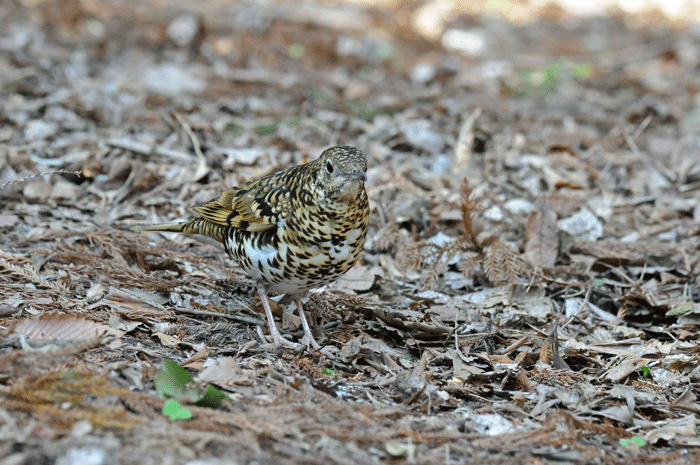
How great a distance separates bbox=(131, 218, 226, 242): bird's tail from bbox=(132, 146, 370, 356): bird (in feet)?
0.55

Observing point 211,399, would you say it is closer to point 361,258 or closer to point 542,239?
point 361,258

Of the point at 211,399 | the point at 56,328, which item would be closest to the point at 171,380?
the point at 211,399

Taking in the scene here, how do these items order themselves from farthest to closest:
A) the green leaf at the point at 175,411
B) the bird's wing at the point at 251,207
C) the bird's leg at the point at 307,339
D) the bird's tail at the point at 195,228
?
1. the bird's tail at the point at 195,228
2. the bird's wing at the point at 251,207
3. the bird's leg at the point at 307,339
4. the green leaf at the point at 175,411

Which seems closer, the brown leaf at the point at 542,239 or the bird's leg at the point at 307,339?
the bird's leg at the point at 307,339

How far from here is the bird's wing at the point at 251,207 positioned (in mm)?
4465

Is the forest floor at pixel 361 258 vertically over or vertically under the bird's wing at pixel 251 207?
under

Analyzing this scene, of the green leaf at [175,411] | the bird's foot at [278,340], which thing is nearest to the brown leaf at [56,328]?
the green leaf at [175,411]

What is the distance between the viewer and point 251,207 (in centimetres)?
464

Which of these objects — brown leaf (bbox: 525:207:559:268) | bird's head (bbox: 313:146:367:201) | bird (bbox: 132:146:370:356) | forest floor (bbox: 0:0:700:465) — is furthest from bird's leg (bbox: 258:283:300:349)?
brown leaf (bbox: 525:207:559:268)

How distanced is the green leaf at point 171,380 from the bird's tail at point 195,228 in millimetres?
1641

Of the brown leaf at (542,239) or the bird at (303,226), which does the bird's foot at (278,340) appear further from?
the brown leaf at (542,239)

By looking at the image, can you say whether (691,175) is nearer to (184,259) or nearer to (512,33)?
(184,259)

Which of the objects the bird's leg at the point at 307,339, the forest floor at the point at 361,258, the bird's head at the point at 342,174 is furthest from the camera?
the bird's leg at the point at 307,339

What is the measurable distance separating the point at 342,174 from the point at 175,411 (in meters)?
1.64
